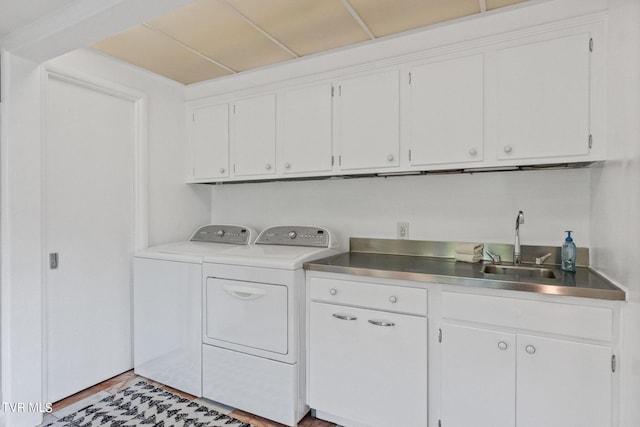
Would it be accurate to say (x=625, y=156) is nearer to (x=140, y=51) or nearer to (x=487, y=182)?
(x=487, y=182)

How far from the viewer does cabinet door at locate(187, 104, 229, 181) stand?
269cm

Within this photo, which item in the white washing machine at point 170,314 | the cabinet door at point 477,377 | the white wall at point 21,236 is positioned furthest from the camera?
the white washing machine at point 170,314

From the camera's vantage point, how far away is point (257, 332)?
6.57ft

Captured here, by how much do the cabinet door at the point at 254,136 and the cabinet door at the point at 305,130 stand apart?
8cm

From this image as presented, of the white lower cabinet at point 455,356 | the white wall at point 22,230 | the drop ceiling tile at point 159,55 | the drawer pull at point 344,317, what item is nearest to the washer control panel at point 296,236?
the white lower cabinet at point 455,356

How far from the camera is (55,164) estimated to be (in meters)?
2.09

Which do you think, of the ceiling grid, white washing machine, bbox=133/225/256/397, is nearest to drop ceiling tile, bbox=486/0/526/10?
the ceiling grid

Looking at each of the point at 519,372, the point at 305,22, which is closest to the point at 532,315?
the point at 519,372

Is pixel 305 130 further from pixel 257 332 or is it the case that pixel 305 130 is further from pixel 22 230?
pixel 22 230

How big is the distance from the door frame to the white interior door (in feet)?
0.10

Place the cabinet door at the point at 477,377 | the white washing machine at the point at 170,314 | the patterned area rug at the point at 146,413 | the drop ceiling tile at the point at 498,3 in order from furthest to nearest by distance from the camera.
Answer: the white washing machine at the point at 170,314, the patterned area rug at the point at 146,413, the drop ceiling tile at the point at 498,3, the cabinet door at the point at 477,377

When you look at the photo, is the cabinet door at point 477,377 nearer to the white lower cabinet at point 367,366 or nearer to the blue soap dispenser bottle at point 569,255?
the white lower cabinet at point 367,366

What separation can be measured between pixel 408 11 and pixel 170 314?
2.41 meters

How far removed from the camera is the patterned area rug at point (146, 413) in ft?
6.36
